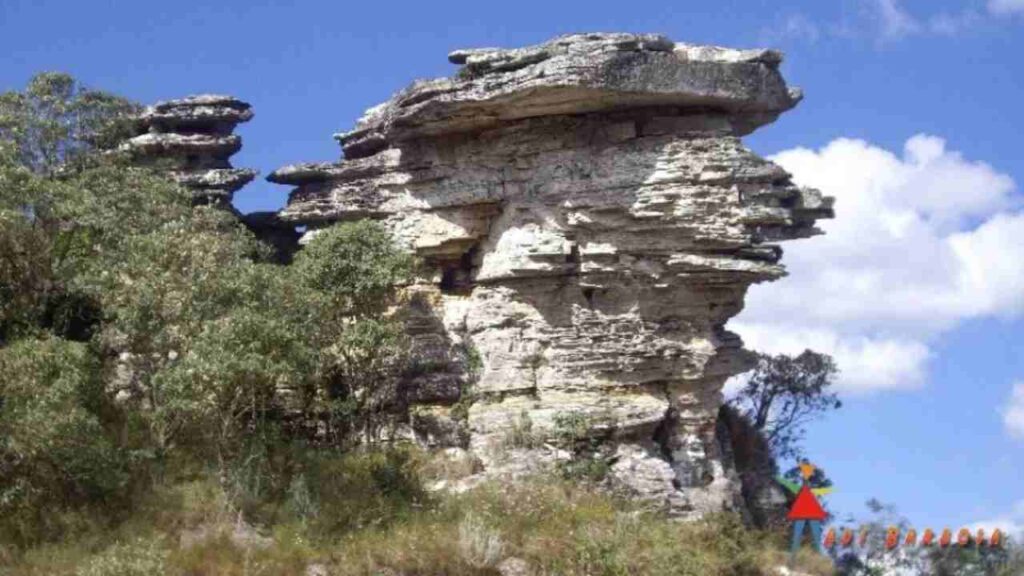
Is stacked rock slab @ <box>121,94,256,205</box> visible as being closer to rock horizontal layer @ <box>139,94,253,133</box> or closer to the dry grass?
rock horizontal layer @ <box>139,94,253,133</box>

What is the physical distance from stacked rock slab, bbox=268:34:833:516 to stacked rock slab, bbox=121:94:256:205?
4.09 m

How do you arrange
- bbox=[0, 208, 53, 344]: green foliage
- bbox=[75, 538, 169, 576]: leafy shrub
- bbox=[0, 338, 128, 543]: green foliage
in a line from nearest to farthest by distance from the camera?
1. bbox=[75, 538, 169, 576]: leafy shrub
2. bbox=[0, 338, 128, 543]: green foliage
3. bbox=[0, 208, 53, 344]: green foliage

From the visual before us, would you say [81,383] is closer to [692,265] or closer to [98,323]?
[98,323]

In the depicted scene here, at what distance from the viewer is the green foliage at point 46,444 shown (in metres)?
19.3

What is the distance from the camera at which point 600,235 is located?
24656 millimetres

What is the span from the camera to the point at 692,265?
2398 cm

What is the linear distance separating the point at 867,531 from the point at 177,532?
49.9ft

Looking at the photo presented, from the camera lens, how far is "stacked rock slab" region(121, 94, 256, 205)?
27859 millimetres

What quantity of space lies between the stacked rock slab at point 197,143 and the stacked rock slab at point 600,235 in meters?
4.09

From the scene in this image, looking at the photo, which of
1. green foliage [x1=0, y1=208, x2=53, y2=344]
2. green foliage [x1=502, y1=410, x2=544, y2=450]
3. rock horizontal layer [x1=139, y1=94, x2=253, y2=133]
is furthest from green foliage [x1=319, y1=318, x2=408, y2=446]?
rock horizontal layer [x1=139, y1=94, x2=253, y2=133]

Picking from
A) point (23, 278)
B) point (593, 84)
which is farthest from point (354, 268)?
point (23, 278)

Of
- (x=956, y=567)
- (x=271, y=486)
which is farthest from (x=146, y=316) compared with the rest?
(x=956, y=567)

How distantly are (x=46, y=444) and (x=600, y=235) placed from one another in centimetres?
1025

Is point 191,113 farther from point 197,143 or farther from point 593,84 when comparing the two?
point 593,84
